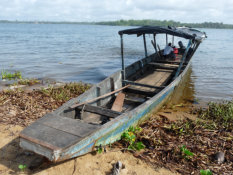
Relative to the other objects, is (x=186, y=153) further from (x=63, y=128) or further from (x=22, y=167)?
(x=22, y=167)

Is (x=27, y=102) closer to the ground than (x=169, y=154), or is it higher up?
higher up

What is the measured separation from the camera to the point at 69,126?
11.9ft

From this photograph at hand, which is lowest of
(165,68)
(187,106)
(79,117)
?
(187,106)

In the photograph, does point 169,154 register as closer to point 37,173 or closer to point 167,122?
point 167,122

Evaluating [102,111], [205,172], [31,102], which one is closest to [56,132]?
[102,111]

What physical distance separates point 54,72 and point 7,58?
19.9 ft

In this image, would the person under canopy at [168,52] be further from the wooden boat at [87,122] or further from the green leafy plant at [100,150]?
the green leafy plant at [100,150]

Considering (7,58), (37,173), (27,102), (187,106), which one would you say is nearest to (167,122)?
(187,106)

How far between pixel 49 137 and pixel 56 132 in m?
0.17

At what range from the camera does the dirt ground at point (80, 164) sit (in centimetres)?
345

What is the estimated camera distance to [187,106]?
7379mm

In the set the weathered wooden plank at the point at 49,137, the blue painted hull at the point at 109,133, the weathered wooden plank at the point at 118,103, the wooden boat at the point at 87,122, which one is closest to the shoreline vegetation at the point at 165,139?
the blue painted hull at the point at 109,133

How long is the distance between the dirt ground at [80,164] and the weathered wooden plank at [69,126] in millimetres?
630

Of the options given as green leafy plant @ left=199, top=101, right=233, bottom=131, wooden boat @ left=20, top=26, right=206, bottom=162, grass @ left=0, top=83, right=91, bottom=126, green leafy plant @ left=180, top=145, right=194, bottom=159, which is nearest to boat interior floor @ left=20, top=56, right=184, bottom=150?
wooden boat @ left=20, top=26, right=206, bottom=162
